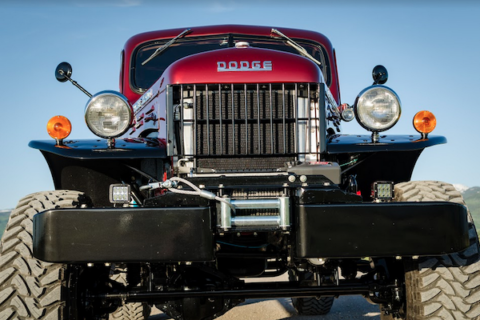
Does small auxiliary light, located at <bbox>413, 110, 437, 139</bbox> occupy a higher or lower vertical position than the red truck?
higher

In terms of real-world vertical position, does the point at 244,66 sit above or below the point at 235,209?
above

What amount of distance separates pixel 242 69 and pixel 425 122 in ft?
3.94

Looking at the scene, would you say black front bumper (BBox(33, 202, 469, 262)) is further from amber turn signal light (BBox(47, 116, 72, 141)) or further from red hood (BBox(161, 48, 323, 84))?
red hood (BBox(161, 48, 323, 84))

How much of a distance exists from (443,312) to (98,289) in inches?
76.5

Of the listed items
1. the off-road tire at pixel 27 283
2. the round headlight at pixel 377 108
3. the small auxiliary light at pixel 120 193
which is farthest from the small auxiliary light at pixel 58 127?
the round headlight at pixel 377 108

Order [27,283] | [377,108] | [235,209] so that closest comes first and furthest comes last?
[235,209], [27,283], [377,108]

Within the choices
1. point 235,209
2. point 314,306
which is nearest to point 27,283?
point 235,209

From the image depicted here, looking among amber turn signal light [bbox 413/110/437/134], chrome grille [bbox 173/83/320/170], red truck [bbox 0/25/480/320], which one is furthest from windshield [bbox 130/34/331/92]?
amber turn signal light [bbox 413/110/437/134]

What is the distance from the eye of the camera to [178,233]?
2.94m

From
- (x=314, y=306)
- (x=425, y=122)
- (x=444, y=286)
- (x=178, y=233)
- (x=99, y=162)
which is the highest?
(x=425, y=122)

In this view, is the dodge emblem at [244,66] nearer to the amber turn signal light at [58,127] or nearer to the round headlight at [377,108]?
the round headlight at [377,108]

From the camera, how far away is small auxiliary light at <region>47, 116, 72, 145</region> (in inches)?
151

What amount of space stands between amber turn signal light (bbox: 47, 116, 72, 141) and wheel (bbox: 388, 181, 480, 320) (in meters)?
2.13

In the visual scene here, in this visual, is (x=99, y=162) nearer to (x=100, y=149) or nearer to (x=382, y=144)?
(x=100, y=149)
